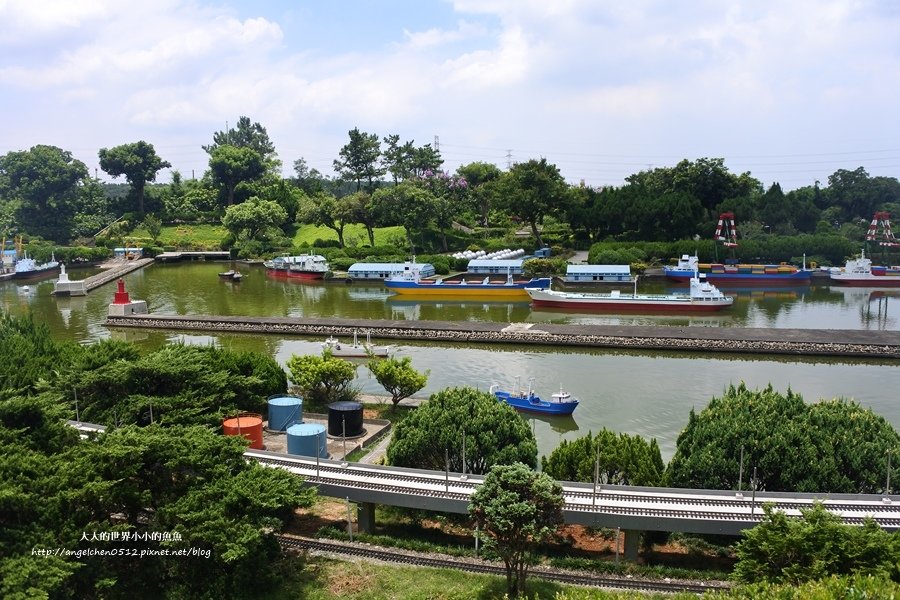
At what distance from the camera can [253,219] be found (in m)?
70.4

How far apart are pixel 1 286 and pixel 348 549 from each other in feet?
179

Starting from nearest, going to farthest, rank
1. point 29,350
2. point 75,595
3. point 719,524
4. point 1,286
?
point 75,595, point 719,524, point 29,350, point 1,286

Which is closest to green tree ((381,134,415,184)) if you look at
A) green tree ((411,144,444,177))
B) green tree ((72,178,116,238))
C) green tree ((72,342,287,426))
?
green tree ((411,144,444,177))

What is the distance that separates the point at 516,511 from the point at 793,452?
270 inches

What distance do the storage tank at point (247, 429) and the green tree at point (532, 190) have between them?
47.0 meters

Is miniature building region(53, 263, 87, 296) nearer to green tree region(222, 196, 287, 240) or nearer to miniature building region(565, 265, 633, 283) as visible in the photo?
green tree region(222, 196, 287, 240)

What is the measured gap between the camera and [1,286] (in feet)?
181

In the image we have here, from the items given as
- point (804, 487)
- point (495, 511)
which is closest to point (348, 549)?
point (495, 511)

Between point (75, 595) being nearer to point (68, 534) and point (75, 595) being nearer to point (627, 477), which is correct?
point (68, 534)

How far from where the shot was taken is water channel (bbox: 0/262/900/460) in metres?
23.1

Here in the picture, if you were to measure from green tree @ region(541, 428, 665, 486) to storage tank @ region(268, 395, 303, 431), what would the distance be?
25.1ft

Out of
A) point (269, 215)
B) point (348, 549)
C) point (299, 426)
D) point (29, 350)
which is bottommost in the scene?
point (348, 549)

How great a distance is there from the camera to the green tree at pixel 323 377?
21.6 m

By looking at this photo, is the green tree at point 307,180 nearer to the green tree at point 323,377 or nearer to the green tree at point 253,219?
the green tree at point 253,219
